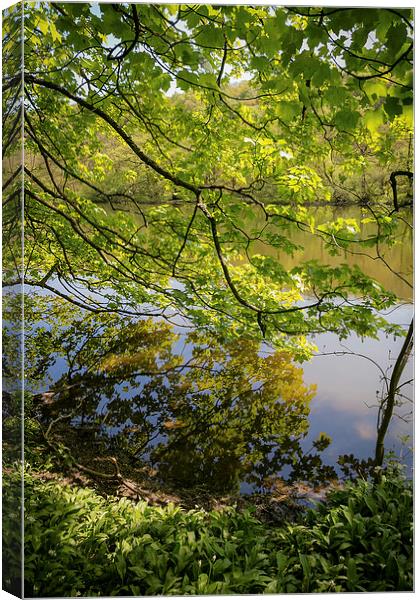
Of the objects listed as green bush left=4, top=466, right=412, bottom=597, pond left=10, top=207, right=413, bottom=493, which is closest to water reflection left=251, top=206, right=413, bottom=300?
pond left=10, top=207, right=413, bottom=493

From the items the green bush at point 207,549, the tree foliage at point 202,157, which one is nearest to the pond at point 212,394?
the tree foliage at point 202,157

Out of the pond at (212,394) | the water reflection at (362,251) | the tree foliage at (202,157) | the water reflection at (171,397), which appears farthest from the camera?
the water reflection at (171,397)

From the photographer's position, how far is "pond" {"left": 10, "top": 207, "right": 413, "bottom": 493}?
113 inches

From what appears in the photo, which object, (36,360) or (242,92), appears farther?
(36,360)

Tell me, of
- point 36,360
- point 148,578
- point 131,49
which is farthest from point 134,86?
point 148,578

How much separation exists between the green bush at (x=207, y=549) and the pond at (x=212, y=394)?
308mm

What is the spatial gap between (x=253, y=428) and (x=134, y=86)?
1945mm

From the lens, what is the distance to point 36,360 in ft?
10.5

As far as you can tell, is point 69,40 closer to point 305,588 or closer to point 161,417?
point 161,417

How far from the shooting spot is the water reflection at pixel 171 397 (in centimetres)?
299

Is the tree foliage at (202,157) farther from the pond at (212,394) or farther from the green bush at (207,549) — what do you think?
the green bush at (207,549)

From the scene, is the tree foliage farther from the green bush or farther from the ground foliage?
the green bush

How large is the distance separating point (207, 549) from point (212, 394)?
Result: 37.1 inches

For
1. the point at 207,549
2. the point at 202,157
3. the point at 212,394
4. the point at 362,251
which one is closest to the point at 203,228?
the point at 202,157
